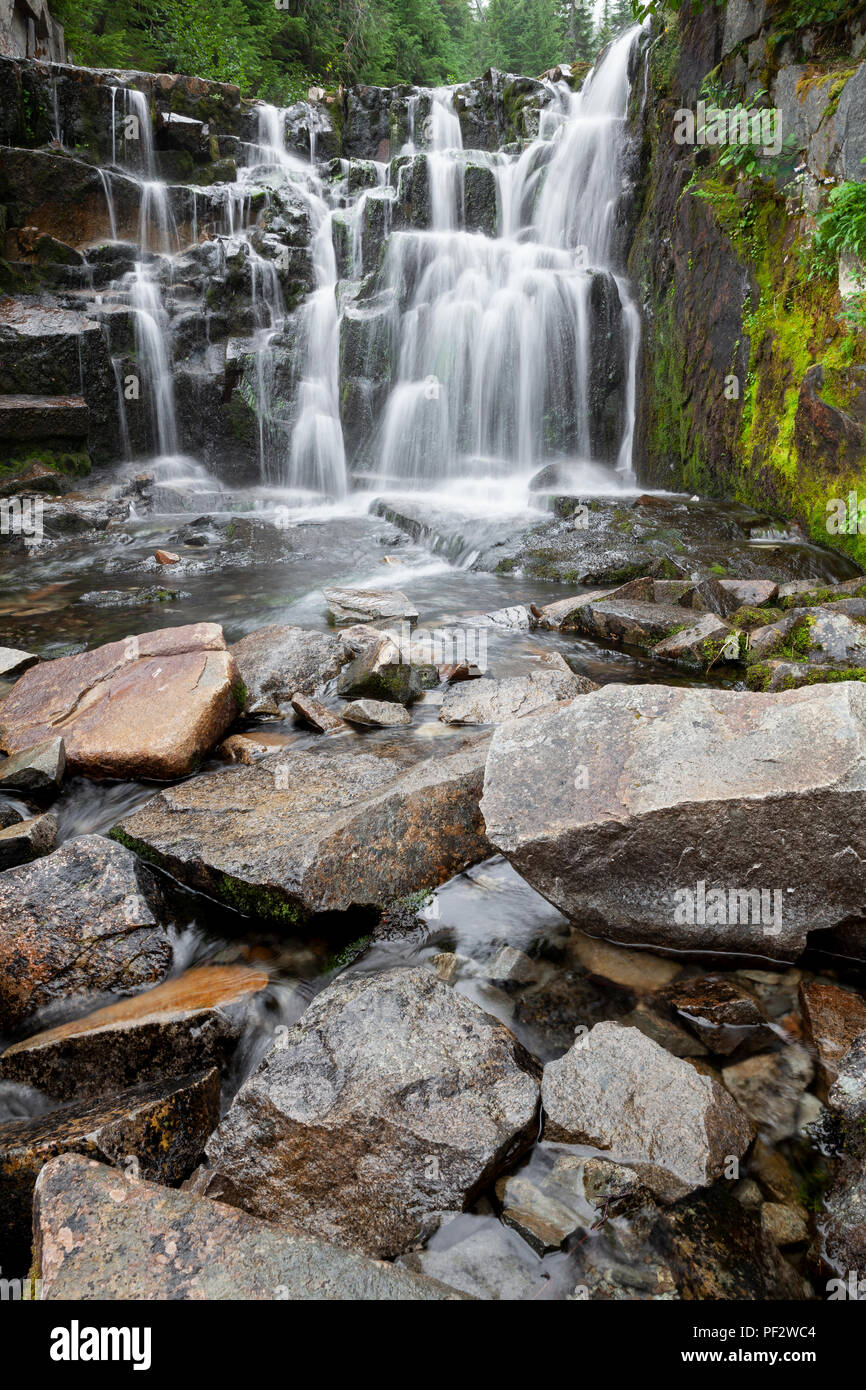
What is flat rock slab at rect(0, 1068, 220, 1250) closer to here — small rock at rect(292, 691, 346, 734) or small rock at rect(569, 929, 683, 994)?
small rock at rect(569, 929, 683, 994)

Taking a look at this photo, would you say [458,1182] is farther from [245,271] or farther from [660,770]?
[245,271]

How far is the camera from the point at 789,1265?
1.95 meters

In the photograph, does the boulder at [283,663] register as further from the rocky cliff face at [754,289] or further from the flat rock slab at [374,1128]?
the rocky cliff face at [754,289]

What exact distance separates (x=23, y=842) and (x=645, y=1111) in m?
3.13

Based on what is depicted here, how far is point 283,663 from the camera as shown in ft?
18.9

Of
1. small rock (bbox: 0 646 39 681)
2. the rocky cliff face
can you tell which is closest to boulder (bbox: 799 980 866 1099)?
the rocky cliff face

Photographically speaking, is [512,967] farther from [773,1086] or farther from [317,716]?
[317,716]

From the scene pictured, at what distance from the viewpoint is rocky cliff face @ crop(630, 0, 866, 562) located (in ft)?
23.1

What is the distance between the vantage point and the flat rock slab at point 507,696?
500 cm

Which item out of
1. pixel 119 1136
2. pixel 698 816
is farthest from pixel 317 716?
pixel 119 1136

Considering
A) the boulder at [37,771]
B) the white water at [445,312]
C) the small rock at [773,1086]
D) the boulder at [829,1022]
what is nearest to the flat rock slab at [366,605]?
the boulder at [37,771]

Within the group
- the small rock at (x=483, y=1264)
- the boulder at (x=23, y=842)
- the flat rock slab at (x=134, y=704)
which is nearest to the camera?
the small rock at (x=483, y=1264)

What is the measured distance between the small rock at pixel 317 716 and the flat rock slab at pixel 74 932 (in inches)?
75.8
